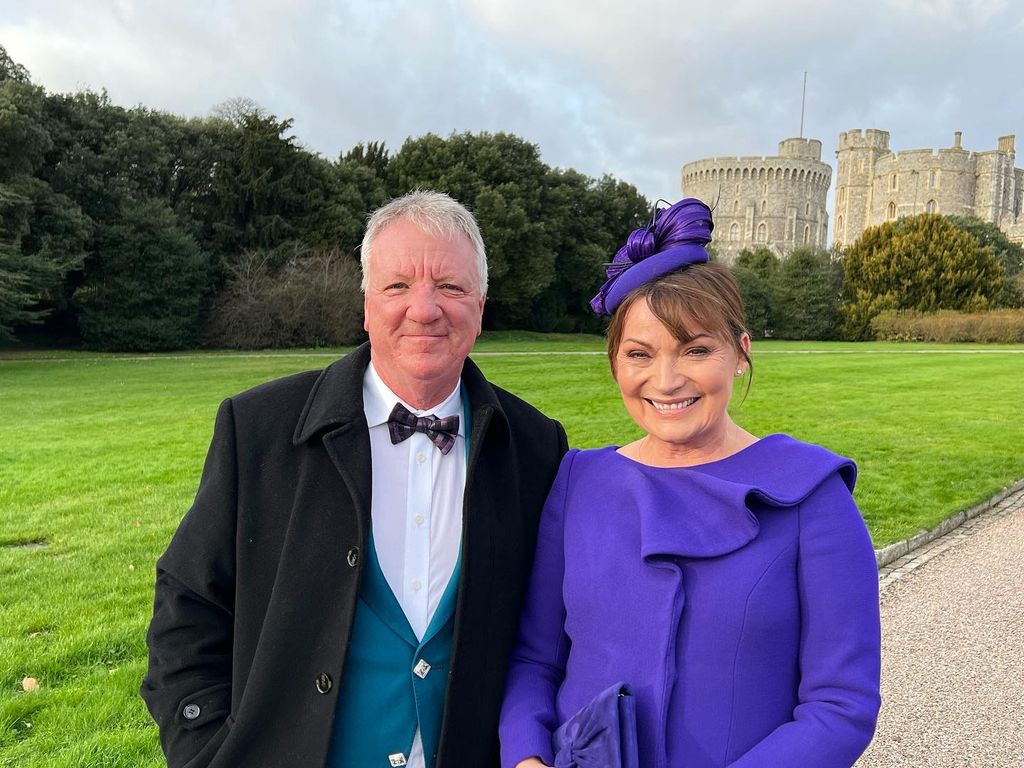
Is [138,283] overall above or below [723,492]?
above

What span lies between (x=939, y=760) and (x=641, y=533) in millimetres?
2518

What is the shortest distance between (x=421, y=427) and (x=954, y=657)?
3.61 m

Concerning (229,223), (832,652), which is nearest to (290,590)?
(832,652)

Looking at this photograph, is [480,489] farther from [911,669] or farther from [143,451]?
[143,451]

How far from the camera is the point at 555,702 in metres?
1.69

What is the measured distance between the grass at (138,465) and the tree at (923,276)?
21.5 m

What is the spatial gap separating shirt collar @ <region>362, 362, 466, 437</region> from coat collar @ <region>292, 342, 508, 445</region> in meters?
0.03

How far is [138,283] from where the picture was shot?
2505 cm

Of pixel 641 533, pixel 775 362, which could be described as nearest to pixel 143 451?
pixel 641 533

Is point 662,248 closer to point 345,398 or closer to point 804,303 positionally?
point 345,398

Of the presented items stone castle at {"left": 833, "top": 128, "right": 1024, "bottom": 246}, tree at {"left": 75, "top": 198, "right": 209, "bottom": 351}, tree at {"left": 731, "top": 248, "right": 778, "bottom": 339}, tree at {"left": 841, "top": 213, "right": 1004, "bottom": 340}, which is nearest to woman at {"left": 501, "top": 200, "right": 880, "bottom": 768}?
tree at {"left": 75, "top": 198, "right": 209, "bottom": 351}

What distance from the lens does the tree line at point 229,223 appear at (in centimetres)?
2264

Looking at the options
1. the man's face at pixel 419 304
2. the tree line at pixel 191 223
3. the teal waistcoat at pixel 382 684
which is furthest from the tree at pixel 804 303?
the teal waistcoat at pixel 382 684

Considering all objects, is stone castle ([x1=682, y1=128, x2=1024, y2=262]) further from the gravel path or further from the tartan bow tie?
the tartan bow tie
